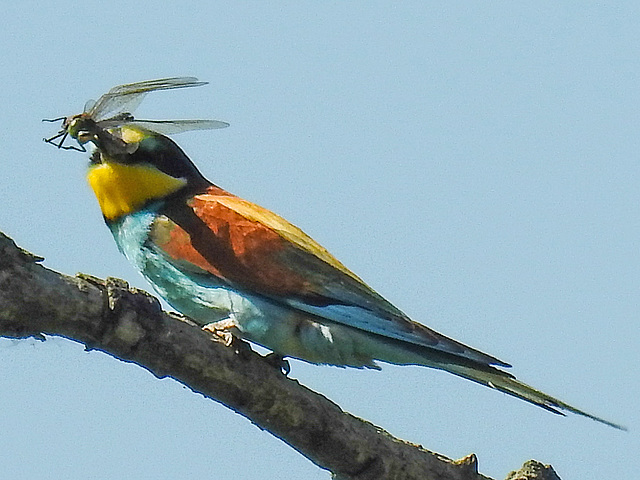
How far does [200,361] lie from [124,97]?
1.82 meters

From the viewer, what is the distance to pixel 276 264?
5051mm

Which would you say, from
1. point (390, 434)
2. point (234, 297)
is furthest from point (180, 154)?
point (390, 434)

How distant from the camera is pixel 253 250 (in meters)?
5.09

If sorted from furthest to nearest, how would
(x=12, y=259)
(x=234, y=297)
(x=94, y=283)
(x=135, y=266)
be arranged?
(x=135, y=266) → (x=234, y=297) → (x=94, y=283) → (x=12, y=259)

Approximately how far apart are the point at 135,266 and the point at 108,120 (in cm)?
75

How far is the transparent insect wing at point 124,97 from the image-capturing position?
502cm

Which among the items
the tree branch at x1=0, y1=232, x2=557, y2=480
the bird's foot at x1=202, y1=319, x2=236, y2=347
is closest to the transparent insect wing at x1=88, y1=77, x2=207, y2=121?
the bird's foot at x1=202, y1=319, x2=236, y2=347

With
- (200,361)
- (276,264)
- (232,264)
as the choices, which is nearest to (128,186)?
(232,264)

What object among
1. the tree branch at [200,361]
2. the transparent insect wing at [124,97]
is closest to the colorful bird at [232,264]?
the transparent insect wing at [124,97]

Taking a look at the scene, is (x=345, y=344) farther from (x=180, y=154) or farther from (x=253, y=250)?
(x=180, y=154)

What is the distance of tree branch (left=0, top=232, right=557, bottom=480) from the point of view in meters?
3.41

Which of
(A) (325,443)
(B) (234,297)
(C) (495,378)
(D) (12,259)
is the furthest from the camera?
(B) (234,297)

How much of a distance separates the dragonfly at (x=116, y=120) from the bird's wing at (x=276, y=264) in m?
0.40

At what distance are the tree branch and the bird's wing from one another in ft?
2.11
